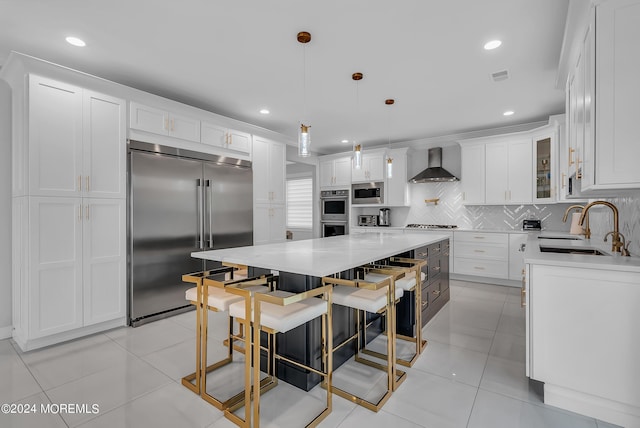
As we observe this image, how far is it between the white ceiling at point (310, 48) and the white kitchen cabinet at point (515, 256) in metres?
1.83

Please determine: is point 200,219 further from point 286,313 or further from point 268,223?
point 286,313

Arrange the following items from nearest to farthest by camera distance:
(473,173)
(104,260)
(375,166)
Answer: (104,260)
(473,173)
(375,166)

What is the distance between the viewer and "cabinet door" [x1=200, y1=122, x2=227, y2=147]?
372cm

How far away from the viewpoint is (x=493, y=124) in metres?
4.88

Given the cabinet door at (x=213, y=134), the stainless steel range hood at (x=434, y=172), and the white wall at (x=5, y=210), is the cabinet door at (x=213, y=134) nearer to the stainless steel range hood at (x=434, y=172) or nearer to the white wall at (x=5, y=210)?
the white wall at (x=5, y=210)

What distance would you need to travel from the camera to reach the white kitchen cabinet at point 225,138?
3.74 metres

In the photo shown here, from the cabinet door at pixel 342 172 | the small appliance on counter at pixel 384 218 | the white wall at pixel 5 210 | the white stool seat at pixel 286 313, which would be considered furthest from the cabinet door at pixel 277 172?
the white stool seat at pixel 286 313

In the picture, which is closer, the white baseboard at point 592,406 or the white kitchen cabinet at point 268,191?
the white baseboard at point 592,406

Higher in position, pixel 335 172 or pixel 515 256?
pixel 335 172

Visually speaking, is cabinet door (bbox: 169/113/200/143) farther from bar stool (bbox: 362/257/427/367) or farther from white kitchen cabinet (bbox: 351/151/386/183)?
white kitchen cabinet (bbox: 351/151/386/183)

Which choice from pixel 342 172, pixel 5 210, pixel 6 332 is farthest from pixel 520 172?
pixel 6 332

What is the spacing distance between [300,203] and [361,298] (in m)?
5.96

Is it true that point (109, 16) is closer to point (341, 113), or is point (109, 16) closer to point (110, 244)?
point (110, 244)

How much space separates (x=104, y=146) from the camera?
293 centimetres
